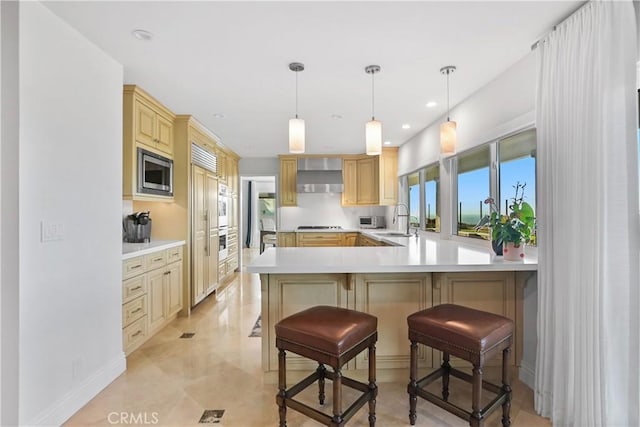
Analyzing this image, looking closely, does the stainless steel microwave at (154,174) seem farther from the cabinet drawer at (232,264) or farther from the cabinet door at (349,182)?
the cabinet door at (349,182)

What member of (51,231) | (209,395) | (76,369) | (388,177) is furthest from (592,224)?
(388,177)

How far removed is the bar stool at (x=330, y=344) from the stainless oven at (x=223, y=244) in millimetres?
3498

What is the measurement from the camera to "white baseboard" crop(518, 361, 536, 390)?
7.19 ft

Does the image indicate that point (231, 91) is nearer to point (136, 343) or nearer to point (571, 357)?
point (136, 343)

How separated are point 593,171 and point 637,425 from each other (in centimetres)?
122

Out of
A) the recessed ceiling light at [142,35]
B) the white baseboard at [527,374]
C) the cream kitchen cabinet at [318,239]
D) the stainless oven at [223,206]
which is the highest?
the recessed ceiling light at [142,35]

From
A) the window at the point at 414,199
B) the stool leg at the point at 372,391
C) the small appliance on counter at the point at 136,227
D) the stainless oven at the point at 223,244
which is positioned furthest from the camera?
the stainless oven at the point at 223,244

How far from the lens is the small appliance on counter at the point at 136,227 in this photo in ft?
10.8

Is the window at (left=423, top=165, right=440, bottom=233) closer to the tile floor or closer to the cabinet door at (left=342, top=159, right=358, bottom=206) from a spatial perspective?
the cabinet door at (left=342, top=159, right=358, bottom=206)

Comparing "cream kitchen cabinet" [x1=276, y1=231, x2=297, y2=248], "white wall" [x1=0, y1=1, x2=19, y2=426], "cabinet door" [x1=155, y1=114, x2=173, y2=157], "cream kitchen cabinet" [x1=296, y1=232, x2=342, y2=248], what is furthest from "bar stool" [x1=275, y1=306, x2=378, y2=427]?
"cream kitchen cabinet" [x1=276, y1=231, x2=297, y2=248]

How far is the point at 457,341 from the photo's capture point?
164 centimetres

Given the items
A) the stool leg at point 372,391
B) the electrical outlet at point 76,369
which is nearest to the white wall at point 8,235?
the electrical outlet at point 76,369

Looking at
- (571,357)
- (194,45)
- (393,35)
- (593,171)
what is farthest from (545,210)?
(194,45)

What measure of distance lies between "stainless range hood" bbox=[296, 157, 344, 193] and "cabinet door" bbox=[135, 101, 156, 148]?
304cm
